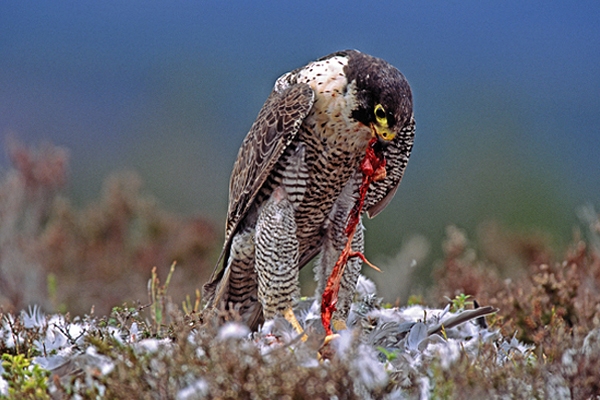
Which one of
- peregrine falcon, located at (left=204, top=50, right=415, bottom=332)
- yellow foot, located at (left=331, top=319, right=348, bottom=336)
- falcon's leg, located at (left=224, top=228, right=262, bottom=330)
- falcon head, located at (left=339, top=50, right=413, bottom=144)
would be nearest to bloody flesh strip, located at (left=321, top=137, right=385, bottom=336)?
peregrine falcon, located at (left=204, top=50, right=415, bottom=332)

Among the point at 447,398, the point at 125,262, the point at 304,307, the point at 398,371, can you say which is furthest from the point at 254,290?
the point at 125,262

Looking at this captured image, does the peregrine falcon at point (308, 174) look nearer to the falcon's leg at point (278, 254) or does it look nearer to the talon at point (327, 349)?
the falcon's leg at point (278, 254)

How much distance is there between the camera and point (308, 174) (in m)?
3.16

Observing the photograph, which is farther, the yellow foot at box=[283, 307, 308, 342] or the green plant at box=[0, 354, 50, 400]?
the yellow foot at box=[283, 307, 308, 342]

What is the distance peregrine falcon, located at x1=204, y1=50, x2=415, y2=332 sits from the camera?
9.51 ft

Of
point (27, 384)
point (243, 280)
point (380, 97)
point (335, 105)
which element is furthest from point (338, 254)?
point (27, 384)

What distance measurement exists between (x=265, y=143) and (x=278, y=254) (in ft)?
1.75

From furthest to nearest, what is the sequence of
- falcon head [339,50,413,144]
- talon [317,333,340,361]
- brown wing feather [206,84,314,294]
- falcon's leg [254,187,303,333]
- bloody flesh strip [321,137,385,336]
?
falcon's leg [254,187,303,333]
brown wing feather [206,84,314,294]
bloody flesh strip [321,137,385,336]
falcon head [339,50,413,144]
talon [317,333,340,361]

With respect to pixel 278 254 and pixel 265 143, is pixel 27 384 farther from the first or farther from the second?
pixel 265 143

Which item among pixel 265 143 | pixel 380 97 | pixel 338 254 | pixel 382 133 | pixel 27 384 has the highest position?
pixel 380 97

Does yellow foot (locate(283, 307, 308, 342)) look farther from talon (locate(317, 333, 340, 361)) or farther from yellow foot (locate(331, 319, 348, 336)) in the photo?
talon (locate(317, 333, 340, 361))

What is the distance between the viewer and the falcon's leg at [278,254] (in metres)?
3.21

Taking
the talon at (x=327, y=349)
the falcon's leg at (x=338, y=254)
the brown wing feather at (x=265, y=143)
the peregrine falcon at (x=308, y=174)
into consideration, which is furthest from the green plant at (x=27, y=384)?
the falcon's leg at (x=338, y=254)

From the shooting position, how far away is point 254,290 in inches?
145
